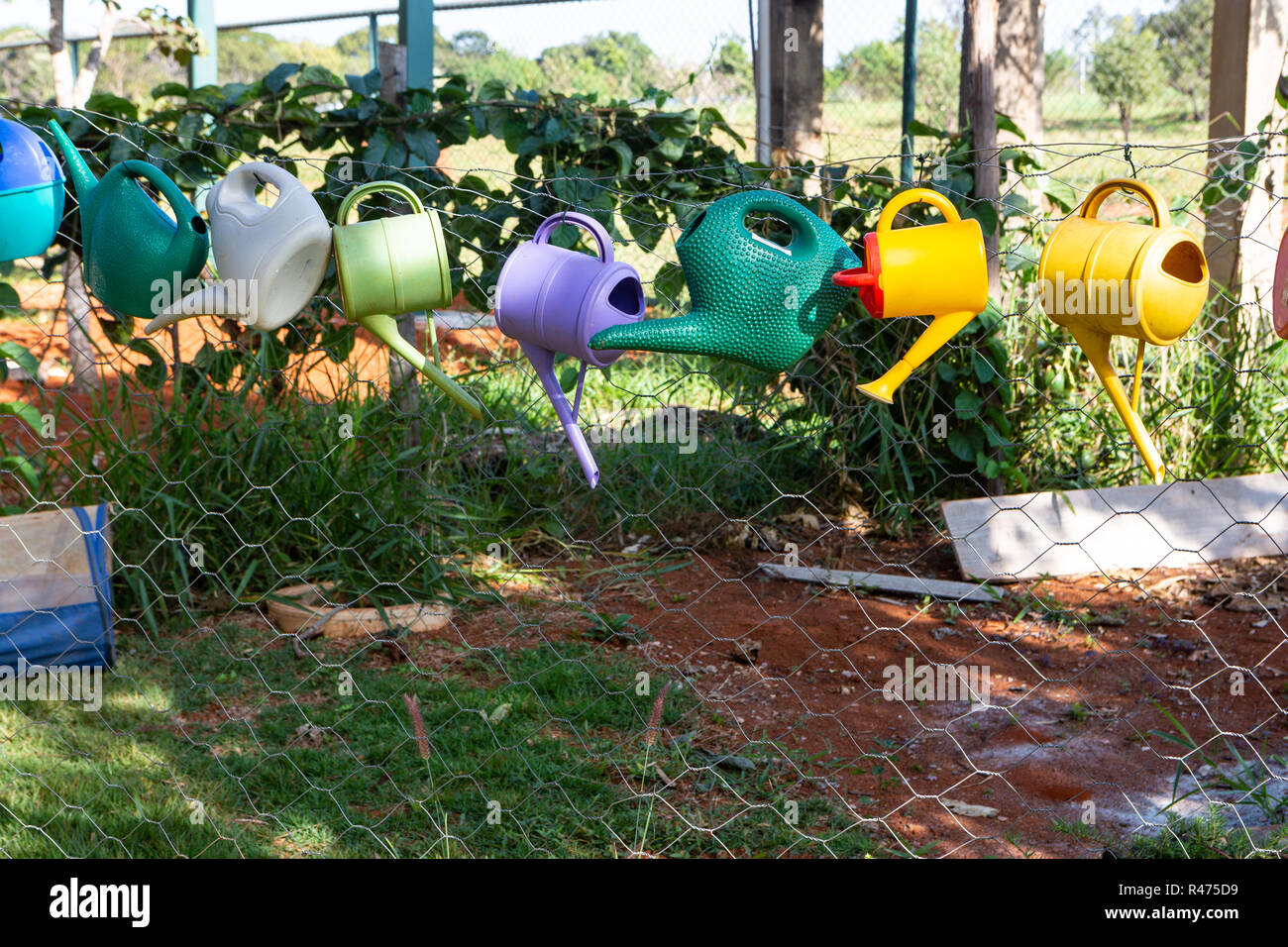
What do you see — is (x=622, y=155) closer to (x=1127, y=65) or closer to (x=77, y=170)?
(x=77, y=170)

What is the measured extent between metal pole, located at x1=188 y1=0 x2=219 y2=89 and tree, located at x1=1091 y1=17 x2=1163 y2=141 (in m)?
6.90

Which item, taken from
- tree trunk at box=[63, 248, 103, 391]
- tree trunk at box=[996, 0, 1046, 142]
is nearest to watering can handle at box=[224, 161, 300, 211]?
tree trunk at box=[63, 248, 103, 391]

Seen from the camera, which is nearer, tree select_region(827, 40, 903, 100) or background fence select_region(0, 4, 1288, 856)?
background fence select_region(0, 4, 1288, 856)

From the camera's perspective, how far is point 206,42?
5.18 m

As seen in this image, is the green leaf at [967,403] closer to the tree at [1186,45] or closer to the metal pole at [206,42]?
the metal pole at [206,42]

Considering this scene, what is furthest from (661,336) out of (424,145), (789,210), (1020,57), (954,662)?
(1020,57)

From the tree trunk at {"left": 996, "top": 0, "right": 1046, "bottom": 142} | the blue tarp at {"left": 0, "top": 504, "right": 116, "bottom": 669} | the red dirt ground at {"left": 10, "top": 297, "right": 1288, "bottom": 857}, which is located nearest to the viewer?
the red dirt ground at {"left": 10, "top": 297, "right": 1288, "bottom": 857}

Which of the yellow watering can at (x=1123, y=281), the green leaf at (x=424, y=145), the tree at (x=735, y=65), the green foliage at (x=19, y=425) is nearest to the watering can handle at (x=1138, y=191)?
the yellow watering can at (x=1123, y=281)

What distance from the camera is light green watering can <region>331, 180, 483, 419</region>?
169 cm

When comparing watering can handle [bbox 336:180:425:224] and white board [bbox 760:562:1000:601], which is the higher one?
watering can handle [bbox 336:180:425:224]

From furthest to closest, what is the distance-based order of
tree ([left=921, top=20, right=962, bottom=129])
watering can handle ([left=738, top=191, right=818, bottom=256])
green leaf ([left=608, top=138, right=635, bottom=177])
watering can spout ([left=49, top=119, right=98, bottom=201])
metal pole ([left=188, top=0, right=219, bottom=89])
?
tree ([left=921, top=20, right=962, bottom=129]) → metal pole ([left=188, top=0, right=219, bottom=89]) → green leaf ([left=608, top=138, right=635, bottom=177]) → watering can spout ([left=49, top=119, right=98, bottom=201]) → watering can handle ([left=738, top=191, right=818, bottom=256])

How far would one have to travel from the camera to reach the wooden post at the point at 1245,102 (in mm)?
3633

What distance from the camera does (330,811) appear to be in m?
2.22

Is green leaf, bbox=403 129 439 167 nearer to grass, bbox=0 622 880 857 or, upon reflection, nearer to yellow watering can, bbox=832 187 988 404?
grass, bbox=0 622 880 857
